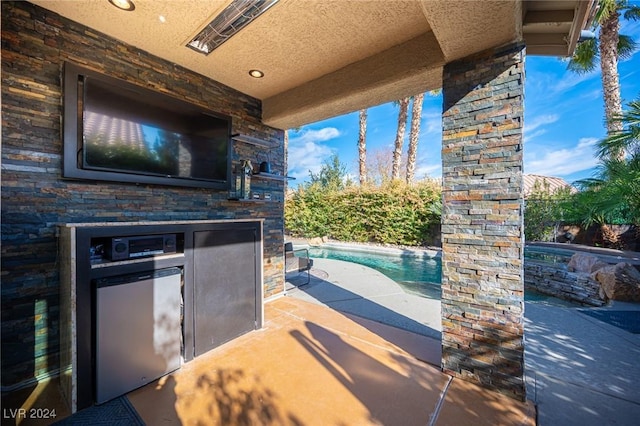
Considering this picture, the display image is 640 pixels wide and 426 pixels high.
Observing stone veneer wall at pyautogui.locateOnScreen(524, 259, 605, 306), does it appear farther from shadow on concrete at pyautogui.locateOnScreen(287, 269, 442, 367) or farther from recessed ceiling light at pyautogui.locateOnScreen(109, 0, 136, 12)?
→ recessed ceiling light at pyautogui.locateOnScreen(109, 0, 136, 12)

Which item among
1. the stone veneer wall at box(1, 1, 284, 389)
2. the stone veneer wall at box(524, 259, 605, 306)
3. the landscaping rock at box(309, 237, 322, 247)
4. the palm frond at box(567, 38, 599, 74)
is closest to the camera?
the stone veneer wall at box(1, 1, 284, 389)

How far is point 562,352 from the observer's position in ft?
7.54

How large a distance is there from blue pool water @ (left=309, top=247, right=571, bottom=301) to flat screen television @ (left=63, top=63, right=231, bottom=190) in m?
4.21

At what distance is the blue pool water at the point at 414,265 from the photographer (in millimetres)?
5109

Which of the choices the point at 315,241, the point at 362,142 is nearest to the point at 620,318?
the point at 315,241

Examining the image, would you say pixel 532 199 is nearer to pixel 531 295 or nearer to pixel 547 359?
pixel 531 295

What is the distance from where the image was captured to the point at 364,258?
857 centimetres

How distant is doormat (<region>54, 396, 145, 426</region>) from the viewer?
5.28ft

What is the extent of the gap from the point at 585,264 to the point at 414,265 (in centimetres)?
343

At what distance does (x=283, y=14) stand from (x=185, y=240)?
2.01 metres

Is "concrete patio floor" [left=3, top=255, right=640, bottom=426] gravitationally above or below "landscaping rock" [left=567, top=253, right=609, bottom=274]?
→ below

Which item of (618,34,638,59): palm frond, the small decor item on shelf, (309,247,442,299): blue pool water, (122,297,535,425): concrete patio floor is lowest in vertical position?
(309,247,442,299): blue pool water

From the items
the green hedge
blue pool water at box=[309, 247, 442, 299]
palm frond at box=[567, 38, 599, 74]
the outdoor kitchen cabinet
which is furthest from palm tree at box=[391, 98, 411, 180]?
the outdoor kitchen cabinet

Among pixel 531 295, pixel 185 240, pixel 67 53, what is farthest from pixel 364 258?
pixel 67 53
